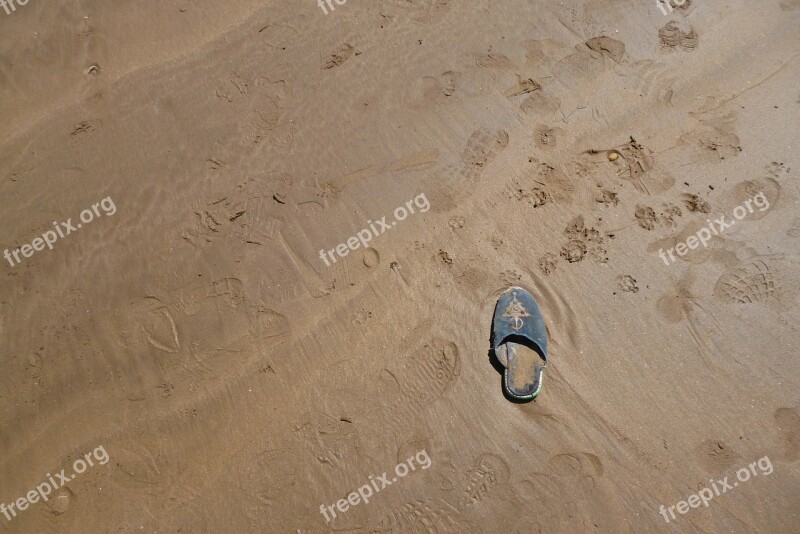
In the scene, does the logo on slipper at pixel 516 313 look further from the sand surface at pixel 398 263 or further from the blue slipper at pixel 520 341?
the sand surface at pixel 398 263

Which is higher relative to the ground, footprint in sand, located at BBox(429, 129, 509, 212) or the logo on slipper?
footprint in sand, located at BBox(429, 129, 509, 212)

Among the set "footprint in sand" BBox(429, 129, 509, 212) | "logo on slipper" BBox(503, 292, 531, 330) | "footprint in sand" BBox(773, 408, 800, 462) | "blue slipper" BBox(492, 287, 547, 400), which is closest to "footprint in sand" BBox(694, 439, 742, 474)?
"footprint in sand" BBox(773, 408, 800, 462)

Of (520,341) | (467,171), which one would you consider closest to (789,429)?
(520,341)

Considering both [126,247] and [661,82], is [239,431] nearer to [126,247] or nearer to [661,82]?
[126,247]

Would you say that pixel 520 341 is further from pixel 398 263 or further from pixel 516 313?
pixel 398 263

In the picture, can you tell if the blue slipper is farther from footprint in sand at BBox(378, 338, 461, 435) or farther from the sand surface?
footprint in sand at BBox(378, 338, 461, 435)

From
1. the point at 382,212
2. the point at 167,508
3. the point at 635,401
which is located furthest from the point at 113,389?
the point at 635,401

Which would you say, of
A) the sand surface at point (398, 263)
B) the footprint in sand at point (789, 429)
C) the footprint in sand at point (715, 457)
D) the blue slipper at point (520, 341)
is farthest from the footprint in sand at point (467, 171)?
the footprint in sand at point (789, 429)
